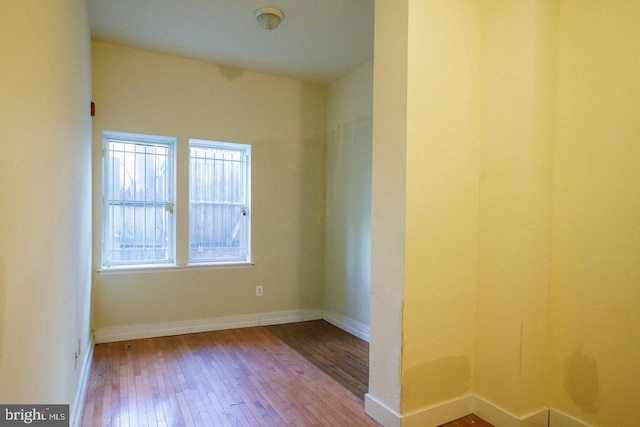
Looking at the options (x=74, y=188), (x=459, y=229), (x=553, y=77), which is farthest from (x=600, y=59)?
(x=74, y=188)

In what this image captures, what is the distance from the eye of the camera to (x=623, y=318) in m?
1.83

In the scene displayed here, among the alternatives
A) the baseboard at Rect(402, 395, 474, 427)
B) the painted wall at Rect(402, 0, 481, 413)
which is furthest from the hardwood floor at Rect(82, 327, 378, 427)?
the painted wall at Rect(402, 0, 481, 413)

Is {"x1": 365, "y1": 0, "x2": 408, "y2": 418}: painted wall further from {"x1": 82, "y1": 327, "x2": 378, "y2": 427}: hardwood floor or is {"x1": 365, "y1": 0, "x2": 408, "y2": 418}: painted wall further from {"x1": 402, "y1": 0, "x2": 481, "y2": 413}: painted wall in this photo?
Result: {"x1": 82, "y1": 327, "x2": 378, "y2": 427}: hardwood floor

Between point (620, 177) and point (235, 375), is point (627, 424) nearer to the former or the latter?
point (620, 177)

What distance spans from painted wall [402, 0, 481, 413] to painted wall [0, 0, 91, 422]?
1674mm

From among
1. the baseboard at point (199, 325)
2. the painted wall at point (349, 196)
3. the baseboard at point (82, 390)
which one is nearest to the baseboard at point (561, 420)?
the painted wall at point (349, 196)

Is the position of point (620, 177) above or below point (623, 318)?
above

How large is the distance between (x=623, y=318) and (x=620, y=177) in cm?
69

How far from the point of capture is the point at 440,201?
2195 mm

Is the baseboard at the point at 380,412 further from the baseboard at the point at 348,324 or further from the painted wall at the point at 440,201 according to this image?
the baseboard at the point at 348,324

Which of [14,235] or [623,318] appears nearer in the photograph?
[14,235]

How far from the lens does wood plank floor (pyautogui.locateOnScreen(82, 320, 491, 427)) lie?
2264 millimetres

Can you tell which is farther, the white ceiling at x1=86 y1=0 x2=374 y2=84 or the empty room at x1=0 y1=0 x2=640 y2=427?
the white ceiling at x1=86 y1=0 x2=374 y2=84

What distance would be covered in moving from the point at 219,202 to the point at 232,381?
2.00 meters
